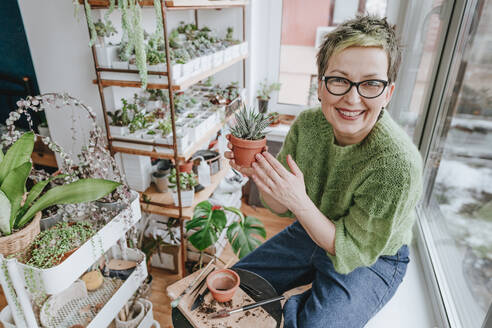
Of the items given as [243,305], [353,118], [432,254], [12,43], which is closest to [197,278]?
[243,305]

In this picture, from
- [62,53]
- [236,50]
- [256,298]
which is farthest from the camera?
[236,50]

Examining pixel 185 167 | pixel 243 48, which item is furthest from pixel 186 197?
pixel 243 48

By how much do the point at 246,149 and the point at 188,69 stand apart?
831 millimetres

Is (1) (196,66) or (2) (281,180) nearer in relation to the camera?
(2) (281,180)

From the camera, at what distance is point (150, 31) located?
6.78 ft

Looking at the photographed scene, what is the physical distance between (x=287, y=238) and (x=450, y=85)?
1168 millimetres

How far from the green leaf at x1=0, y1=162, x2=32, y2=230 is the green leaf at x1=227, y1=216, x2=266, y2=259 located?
41.3 inches

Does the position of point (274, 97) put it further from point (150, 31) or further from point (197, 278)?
point (197, 278)

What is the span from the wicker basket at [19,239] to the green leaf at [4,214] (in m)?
0.03

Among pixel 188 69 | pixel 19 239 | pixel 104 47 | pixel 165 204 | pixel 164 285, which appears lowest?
pixel 164 285

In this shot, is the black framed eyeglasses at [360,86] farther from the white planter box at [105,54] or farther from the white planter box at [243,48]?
the white planter box at [243,48]

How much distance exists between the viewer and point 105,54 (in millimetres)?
1587

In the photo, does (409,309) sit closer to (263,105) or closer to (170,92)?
(170,92)

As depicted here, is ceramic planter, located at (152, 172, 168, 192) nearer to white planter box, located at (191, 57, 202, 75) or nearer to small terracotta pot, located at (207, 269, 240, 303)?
white planter box, located at (191, 57, 202, 75)
